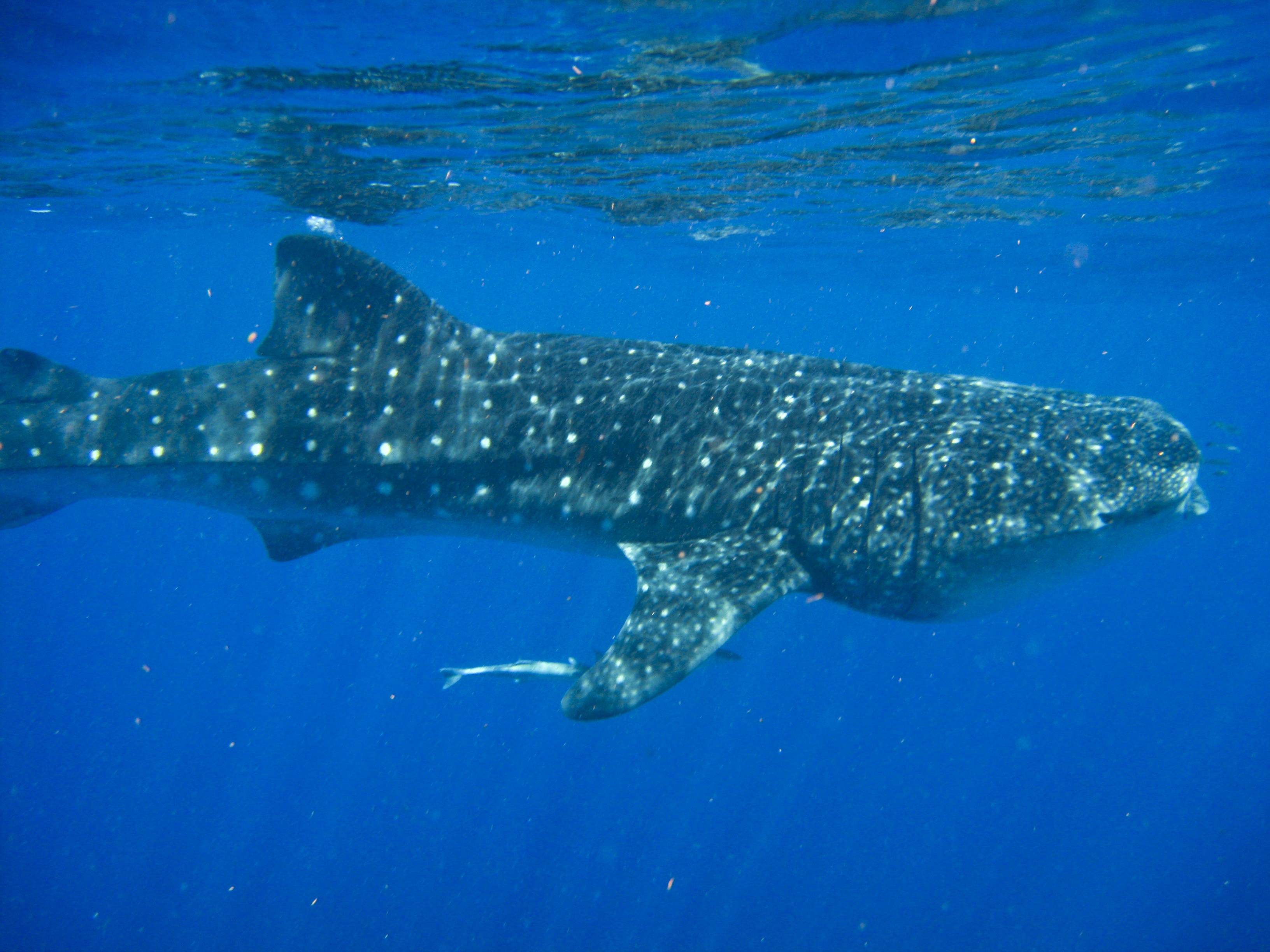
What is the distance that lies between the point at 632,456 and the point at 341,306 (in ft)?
11.2

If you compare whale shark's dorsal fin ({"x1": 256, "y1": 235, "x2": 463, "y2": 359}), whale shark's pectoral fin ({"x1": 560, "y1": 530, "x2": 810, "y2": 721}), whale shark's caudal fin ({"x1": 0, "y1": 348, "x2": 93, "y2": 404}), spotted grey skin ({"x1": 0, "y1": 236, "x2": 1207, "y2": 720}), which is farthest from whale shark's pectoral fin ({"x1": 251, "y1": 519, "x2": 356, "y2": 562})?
whale shark's pectoral fin ({"x1": 560, "y1": 530, "x2": 810, "y2": 721})

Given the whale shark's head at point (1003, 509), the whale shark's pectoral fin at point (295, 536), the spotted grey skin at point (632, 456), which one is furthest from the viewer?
the whale shark's pectoral fin at point (295, 536)

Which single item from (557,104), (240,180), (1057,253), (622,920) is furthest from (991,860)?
(240,180)

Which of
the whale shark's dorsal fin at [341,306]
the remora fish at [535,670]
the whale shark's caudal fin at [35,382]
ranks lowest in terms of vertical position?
the remora fish at [535,670]

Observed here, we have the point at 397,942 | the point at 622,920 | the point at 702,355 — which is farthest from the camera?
the point at 622,920

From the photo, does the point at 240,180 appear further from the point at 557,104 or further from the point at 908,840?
the point at 908,840

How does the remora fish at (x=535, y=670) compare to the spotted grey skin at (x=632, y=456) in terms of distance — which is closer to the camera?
the spotted grey skin at (x=632, y=456)

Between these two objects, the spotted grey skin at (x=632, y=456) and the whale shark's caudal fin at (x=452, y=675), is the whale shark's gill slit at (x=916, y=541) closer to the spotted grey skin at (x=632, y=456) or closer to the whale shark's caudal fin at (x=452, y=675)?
the spotted grey skin at (x=632, y=456)

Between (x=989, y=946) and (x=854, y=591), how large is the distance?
24.6 metres

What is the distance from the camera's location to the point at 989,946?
885 inches

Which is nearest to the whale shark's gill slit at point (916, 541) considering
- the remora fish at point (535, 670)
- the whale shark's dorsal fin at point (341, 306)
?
the remora fish at point (535, 670)

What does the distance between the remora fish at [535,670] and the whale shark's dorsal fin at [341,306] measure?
11.1ft

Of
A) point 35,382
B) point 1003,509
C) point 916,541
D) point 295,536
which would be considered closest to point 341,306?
point 295,536

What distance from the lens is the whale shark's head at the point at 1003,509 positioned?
17.1 ft
